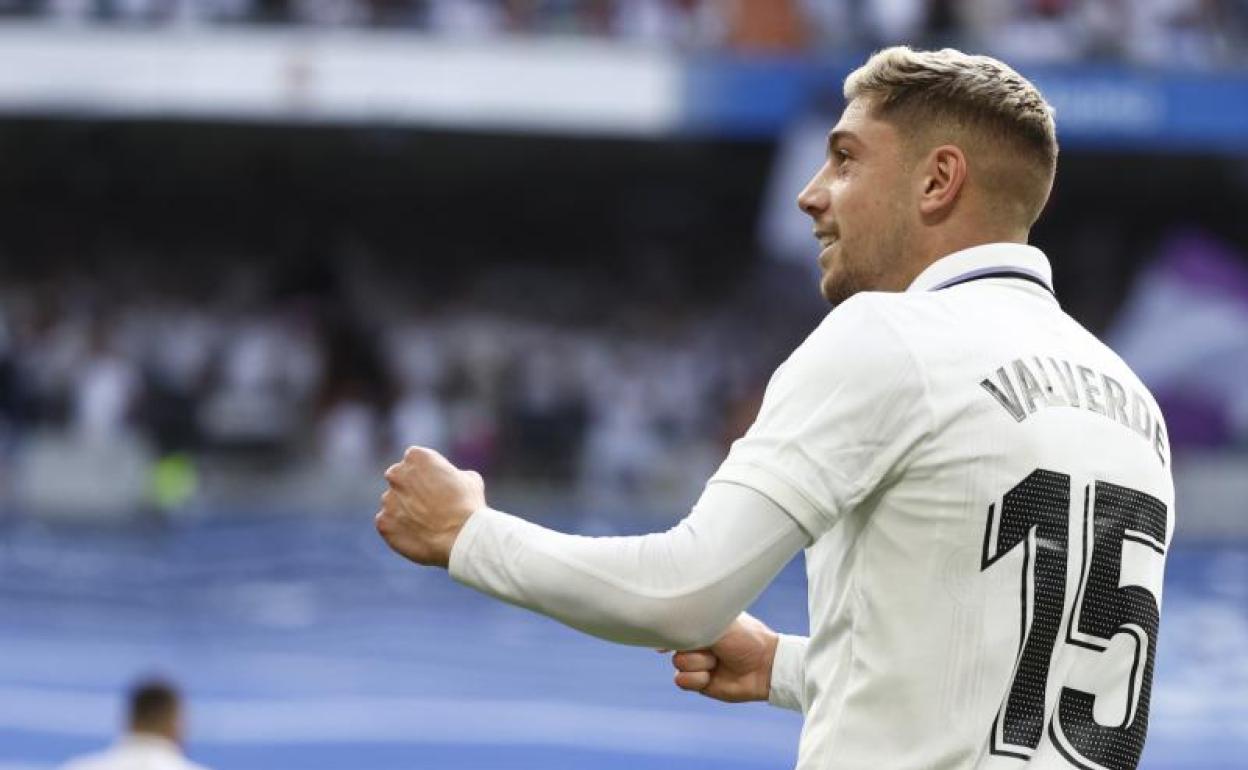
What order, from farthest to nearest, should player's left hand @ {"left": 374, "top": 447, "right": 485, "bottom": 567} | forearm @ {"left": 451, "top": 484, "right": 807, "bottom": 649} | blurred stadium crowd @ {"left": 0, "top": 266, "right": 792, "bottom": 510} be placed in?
1. blurred stadium crowd @ {"left": 0, "top": 266, "right": 792, "bottom": 510}
2. player's left hand @ {"left": 374, "top": 447, "right": 485, "bottom": 567}
3. forearm @ {"left": 451, "top": 484, "right": 807, "bottom": 649}

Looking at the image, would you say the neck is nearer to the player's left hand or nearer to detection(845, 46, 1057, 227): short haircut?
detection(845, 46, 1057, 227): short haircut

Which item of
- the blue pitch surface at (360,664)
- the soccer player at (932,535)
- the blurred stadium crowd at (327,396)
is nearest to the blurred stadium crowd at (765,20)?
the blurred stadium crowd at (327,396)

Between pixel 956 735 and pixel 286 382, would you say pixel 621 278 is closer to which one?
pixel 286 382

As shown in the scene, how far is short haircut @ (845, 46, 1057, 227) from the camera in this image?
7.88 ft

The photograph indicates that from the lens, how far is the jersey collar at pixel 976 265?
2.42m

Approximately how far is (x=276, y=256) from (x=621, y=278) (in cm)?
379

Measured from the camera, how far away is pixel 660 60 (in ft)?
71.5

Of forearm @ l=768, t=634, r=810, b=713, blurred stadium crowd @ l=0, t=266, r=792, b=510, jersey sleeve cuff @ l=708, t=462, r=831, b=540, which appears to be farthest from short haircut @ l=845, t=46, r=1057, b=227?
blurred stadium crowd @ l=0, t=266, r=792, b=510

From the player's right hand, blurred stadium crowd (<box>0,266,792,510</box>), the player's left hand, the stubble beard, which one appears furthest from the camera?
blurred stadium crowd (<box>0,266,792,510</box>)

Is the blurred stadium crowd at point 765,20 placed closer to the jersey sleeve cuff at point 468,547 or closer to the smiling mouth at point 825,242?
the smiling mouth at point 825,242

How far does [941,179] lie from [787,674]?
0.66 m

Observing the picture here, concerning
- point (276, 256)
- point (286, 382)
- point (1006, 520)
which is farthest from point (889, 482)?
point (276, 256)

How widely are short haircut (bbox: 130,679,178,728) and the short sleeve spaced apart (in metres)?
5.60

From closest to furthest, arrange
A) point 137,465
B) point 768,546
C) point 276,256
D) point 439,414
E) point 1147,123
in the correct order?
point 768,546, point 137,465, point 439,414, point 1147,123, point 276,256
